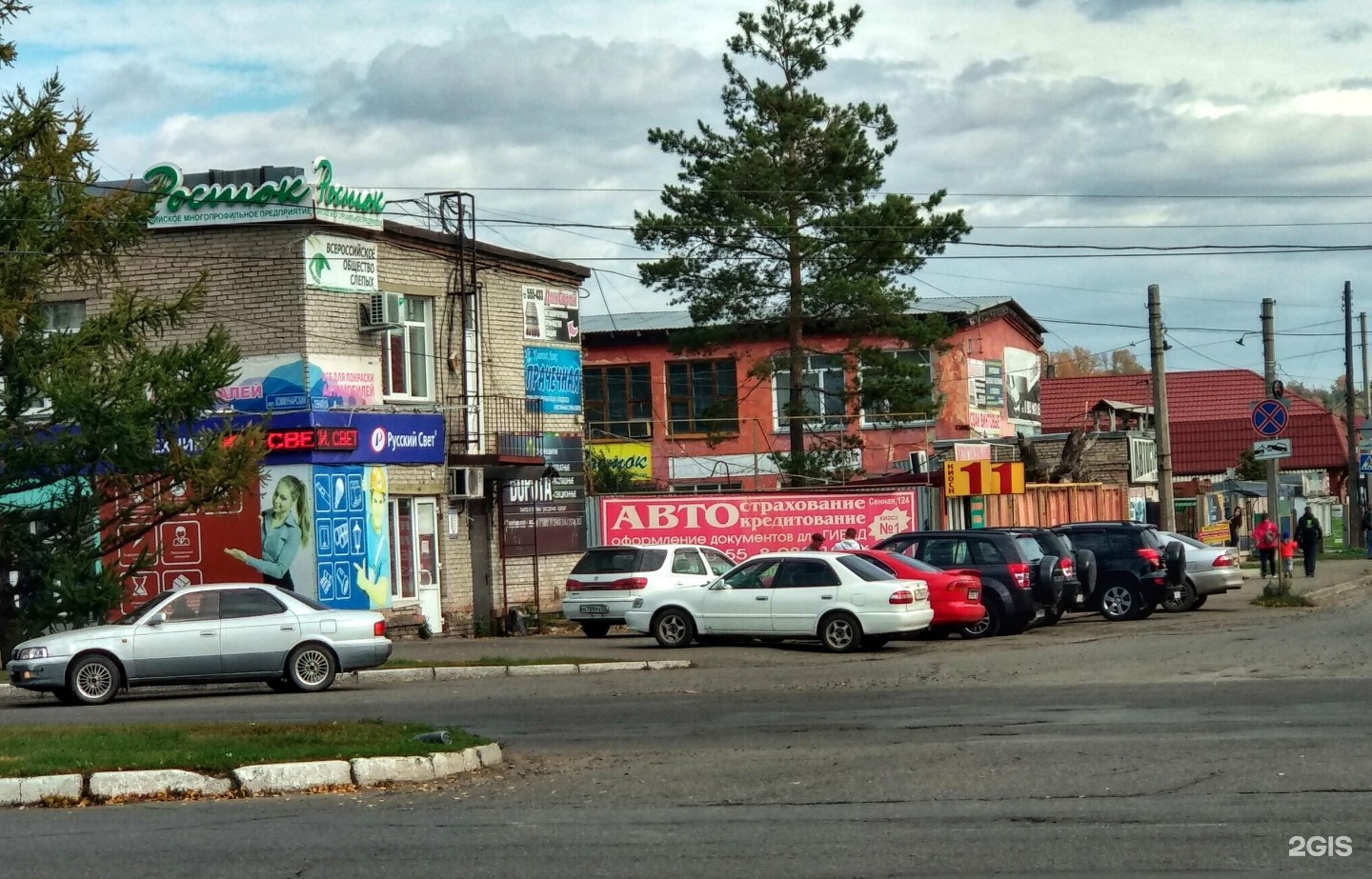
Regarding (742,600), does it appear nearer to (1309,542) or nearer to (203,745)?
(203,745)

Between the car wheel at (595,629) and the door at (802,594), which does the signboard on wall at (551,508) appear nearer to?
the car wheel at (595,629)

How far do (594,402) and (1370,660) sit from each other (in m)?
42.3

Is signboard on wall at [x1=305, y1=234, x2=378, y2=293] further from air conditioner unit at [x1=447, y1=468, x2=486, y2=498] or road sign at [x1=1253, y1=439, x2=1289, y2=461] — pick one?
road sign at [x1=1253, y1=439, x2=1289, y2=461]

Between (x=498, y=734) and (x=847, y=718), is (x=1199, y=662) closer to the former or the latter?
(x=847, y=718)

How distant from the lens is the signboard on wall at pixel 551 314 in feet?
111

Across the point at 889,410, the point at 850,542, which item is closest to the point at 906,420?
the point at 889,410

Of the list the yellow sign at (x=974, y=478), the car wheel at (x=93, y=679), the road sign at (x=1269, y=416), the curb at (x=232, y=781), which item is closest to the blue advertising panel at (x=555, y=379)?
the yellow sign at (x=974, y=478)

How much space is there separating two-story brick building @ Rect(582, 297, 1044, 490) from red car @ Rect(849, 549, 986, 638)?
28358 mm

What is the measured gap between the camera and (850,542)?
92.1ft

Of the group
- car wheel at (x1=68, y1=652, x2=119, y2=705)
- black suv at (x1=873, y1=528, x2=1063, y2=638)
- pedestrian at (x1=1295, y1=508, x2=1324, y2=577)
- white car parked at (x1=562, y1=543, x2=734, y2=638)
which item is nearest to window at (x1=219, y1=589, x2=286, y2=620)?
car wheel at (x1=68, y1=652, x2=119, y2=705)

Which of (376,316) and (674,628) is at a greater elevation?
(376,316)

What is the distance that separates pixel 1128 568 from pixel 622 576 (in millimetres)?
8840

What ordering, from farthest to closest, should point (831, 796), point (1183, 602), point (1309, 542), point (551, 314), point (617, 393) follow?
1. point (617, 393)
2. point (1309, 542)
3. point (551, 314)
4. point (1183, 602)
5. point (831, 796)

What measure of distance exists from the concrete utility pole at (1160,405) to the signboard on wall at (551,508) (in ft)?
41.3
